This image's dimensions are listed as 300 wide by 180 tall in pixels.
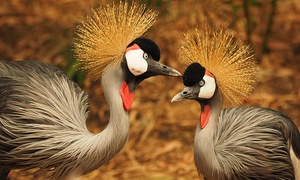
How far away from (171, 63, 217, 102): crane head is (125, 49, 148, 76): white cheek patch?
0.13 meters

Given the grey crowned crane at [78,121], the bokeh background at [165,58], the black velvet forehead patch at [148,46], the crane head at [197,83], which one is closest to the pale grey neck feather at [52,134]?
the grey crowned crane at [78,121]

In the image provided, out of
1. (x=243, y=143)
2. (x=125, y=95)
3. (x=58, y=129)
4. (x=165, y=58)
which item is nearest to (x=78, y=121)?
(x=58, y=129)

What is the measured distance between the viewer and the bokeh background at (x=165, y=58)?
3314mm

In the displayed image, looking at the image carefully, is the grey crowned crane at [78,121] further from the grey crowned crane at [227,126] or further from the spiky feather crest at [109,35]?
the grey crowned crane at [227,126]

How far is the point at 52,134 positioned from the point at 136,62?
0.37 m

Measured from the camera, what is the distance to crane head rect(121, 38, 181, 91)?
229 cm

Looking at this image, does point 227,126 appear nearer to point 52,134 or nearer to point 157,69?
point 157,69

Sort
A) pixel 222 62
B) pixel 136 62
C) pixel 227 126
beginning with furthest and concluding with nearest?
1. pixel 227 126
2. pixel 222 62
3. pixel 136 62

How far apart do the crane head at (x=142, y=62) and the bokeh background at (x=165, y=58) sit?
3.08 ft

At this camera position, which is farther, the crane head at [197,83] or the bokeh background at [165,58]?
the bokeh background at [165,58]

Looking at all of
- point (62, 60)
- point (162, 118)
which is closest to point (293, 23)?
point (162, 118)

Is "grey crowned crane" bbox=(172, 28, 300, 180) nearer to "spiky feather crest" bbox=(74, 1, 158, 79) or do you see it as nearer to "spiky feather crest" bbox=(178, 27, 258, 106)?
"spiky feather crest" bbox=(178, 27, 258, 106)

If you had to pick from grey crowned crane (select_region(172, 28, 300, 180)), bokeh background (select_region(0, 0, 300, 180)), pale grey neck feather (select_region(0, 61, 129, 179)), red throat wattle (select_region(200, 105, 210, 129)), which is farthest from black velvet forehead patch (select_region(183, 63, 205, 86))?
bokeh background (select_region(0, 0, 300, 180))

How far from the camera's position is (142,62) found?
229cm
